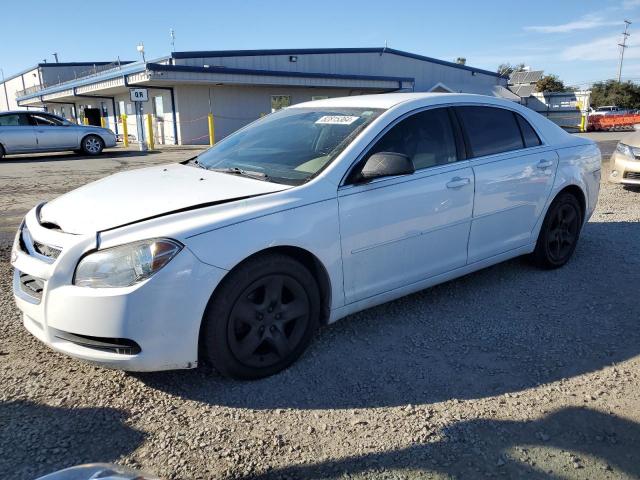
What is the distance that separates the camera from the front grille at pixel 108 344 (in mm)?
2705

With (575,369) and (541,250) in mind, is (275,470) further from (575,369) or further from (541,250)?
(541,250)

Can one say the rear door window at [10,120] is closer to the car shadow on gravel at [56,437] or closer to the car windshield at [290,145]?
the car windshield at [290,145]

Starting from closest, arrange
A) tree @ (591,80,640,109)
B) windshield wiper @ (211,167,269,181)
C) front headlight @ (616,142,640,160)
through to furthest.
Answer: windshield wiper @ (211,167,269,181) < front headlight @ (616,142,640,160) < tree @ (591,80,640,109)

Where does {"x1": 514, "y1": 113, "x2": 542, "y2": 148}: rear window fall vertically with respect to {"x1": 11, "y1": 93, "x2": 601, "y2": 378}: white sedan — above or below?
above

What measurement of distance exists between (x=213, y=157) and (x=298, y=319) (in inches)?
64.7

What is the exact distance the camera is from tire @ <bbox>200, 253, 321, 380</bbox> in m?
2.86

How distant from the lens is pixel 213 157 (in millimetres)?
4164

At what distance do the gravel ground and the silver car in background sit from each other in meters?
13.6

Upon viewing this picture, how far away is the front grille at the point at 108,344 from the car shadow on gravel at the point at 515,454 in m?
0.95

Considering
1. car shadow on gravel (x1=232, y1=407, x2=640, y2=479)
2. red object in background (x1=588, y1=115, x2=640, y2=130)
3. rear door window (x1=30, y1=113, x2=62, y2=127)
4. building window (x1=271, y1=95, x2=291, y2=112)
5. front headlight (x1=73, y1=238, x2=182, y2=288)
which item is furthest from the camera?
red object in background (x1=588, y1=115, x2=640, y2=130)

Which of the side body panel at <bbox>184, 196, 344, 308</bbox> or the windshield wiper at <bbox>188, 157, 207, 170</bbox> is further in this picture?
the windshield wiper at <bbox>188, 157, 207, 170</bbox>

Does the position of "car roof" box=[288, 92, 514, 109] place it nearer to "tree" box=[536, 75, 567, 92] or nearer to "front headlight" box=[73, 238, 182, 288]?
"front headlight" box=[73, 238, 182, 288]

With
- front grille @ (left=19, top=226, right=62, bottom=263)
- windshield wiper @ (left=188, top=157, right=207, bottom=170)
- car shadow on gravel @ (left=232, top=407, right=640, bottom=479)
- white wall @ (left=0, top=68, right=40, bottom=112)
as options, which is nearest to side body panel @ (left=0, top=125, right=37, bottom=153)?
windshield wiper @ (left=188, top=157, right=207, bottom=170)

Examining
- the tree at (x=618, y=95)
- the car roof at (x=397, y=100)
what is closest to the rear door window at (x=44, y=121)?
the car roof at (x=397, y=100)
